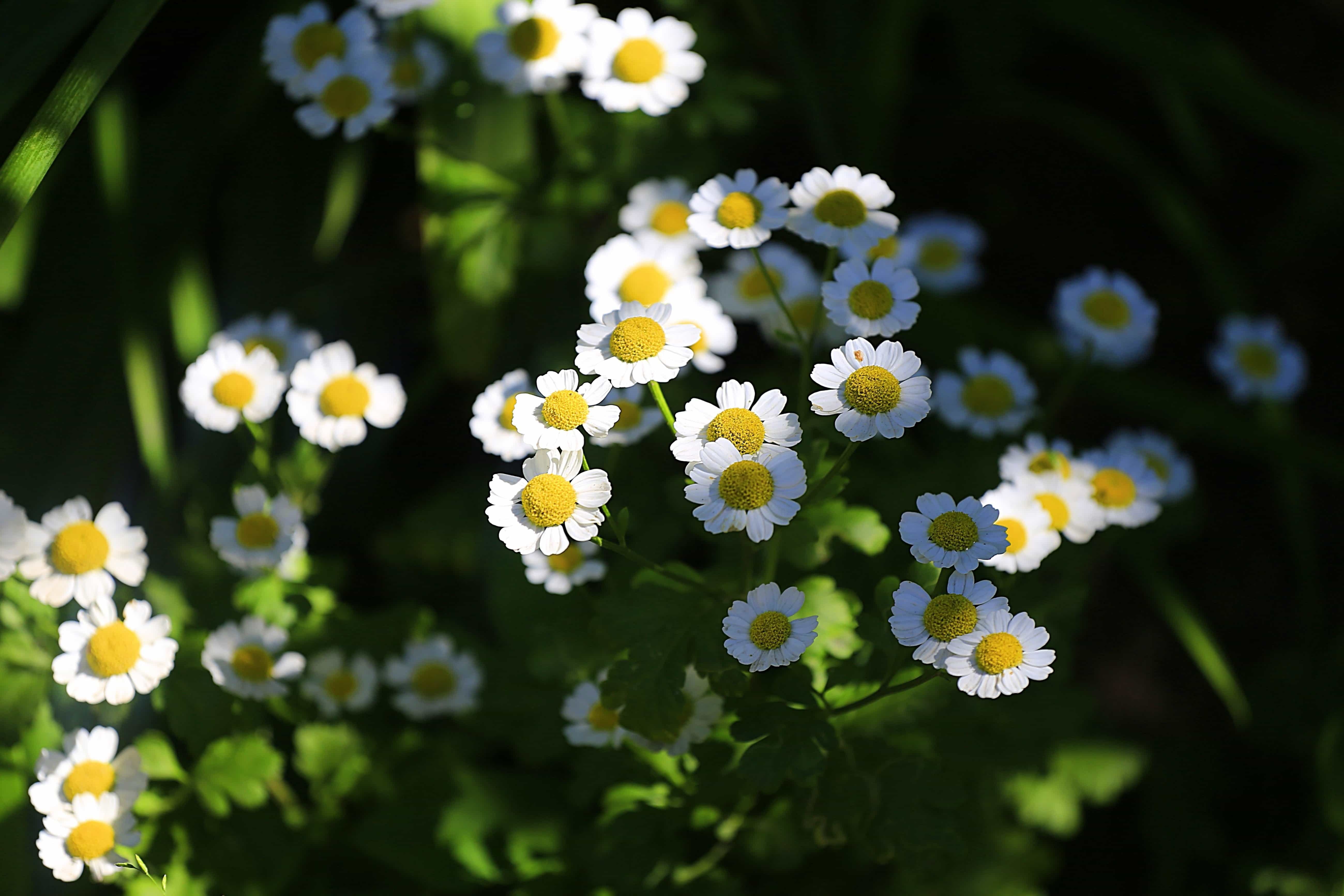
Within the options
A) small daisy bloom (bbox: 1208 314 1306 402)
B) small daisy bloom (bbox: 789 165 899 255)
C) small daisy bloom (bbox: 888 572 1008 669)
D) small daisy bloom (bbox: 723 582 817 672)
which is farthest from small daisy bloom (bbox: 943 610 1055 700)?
small daisy bloom (bbox: 1208 314 1306 402)

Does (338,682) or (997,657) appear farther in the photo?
(338,682)

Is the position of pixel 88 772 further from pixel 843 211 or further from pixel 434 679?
pixel 843 211

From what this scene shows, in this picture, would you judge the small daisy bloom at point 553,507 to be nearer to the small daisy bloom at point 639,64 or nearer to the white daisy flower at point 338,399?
the white daisy flower at point 338,399

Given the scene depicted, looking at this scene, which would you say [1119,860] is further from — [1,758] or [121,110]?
[121,110]

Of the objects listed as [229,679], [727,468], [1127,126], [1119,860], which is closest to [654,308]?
[727,468]

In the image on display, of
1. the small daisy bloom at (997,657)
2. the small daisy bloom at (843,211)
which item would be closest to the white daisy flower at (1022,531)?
the small daisy bloom at (997,657)

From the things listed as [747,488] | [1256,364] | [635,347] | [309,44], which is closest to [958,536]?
[747,488]
